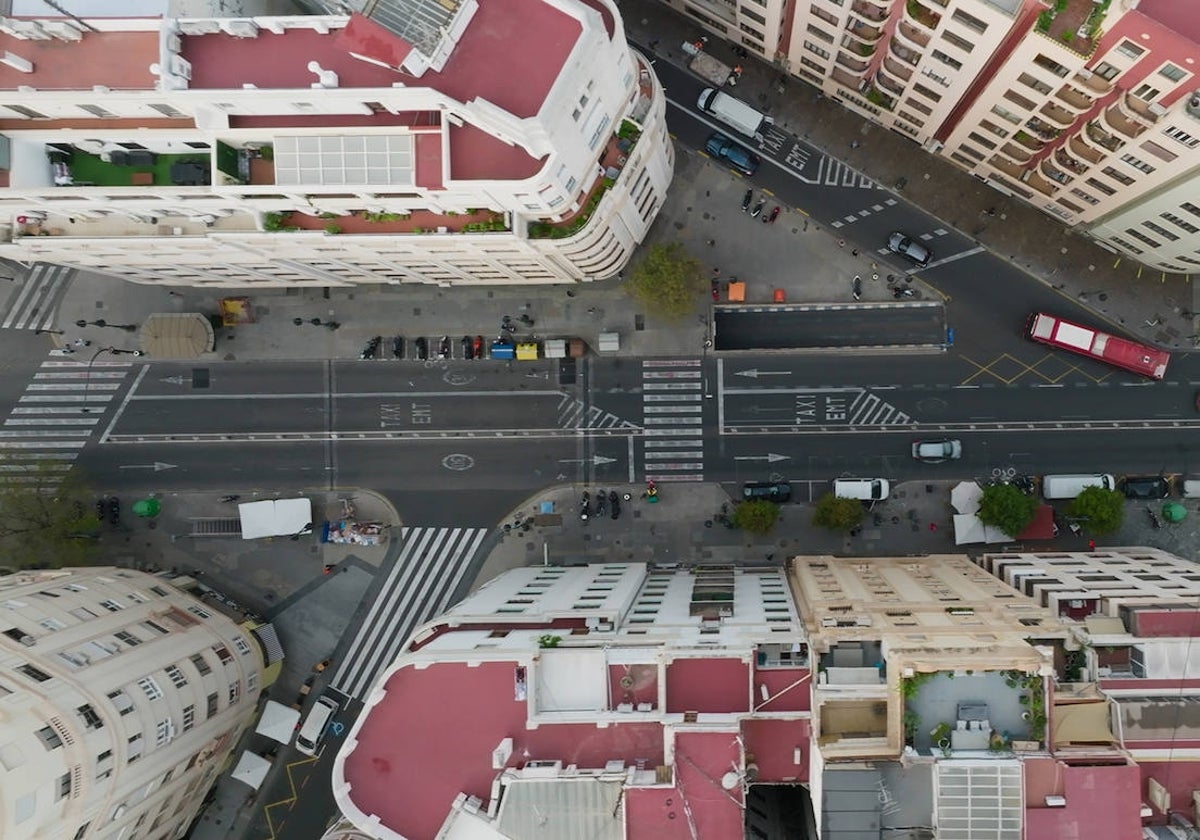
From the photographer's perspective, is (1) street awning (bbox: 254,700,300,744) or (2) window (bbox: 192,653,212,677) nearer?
(2) window (bbox: 192,653,212,677)

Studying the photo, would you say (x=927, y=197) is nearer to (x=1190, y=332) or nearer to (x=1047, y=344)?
(x=1047, y=344)

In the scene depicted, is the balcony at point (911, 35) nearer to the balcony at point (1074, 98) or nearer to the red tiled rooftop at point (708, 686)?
the balcony at point (1074, 98)

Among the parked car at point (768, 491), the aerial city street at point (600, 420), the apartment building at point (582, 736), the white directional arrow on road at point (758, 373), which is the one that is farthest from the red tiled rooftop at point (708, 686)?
the white directional arrow on road at point (758, 373)

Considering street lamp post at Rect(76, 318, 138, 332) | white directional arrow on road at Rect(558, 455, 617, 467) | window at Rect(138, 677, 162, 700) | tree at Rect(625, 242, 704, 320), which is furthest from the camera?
street lamp post at Rect(76, 318, 138, 332)

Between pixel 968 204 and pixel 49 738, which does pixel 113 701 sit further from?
pixel 968 204

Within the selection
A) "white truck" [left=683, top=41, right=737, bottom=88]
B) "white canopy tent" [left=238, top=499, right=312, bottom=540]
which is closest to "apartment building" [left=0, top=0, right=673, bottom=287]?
"white truck" [left=683, top=41, right=737, bottom=88]

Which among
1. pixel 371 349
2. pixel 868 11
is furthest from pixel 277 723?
pixel 868 11

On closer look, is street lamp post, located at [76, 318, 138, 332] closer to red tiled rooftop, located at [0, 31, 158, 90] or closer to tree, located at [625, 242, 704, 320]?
red tiled rooftop, located at [0, 31, 158, 90]
